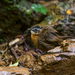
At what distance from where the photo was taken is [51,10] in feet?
11.2

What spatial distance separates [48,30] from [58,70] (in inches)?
34.3

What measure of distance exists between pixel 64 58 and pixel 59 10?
8.32ft

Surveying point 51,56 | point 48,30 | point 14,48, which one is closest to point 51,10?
point 48,30

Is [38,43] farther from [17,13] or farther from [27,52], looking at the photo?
[17,13]

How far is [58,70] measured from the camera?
120 cm

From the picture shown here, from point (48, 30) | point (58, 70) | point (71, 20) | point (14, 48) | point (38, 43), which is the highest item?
point (71, 20)

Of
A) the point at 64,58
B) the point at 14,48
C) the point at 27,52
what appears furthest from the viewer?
the point at 14,48

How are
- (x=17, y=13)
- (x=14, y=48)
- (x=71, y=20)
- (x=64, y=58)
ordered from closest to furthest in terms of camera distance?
(x=64, y=58) → (x=14, y=48) → (x=71, y=20) → (x=17, y=13)

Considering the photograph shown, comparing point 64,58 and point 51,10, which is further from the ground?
point 51,10

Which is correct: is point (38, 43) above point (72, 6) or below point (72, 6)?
below

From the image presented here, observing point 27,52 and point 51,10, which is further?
point 51,10

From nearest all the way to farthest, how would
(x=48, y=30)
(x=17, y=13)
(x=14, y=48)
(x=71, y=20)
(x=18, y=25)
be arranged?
(x=48, y=30) < (x=14, y=48) < (x=71, y=20) < (x=17, y=13) < (x=18, y=25)

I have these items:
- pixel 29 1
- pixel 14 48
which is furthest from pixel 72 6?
pixel 14 48

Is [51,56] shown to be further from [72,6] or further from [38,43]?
[72,6]
